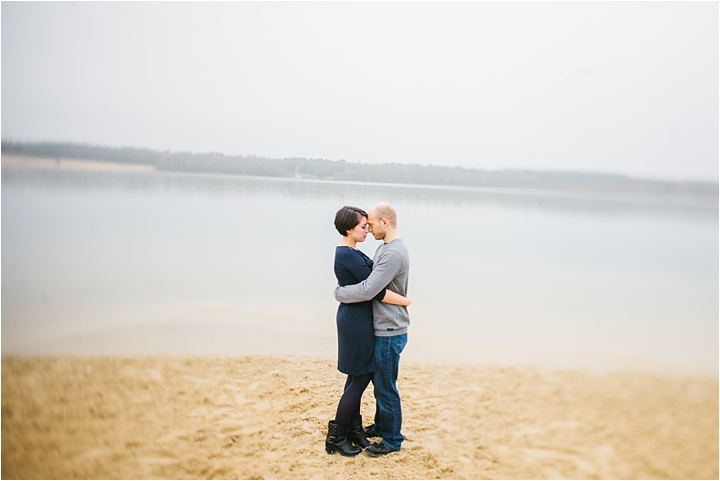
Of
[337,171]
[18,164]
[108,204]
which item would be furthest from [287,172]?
[18,164]

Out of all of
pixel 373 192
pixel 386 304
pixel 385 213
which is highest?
pixel 373 192

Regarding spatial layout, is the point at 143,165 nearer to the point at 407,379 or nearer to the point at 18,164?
the point at 18,164

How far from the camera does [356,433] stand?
2920mm

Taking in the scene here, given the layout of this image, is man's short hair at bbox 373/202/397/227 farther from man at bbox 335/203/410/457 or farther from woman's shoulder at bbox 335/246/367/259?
woman's shoulder at bbox 335/246/367/259

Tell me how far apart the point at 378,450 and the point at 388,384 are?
0.45m

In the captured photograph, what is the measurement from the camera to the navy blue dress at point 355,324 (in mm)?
2619

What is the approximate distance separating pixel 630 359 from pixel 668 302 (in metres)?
0.50

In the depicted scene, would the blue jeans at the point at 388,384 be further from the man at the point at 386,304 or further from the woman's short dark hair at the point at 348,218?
the woman's short dark hair at the point at 348,218

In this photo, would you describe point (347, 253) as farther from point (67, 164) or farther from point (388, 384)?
point (67, 164)

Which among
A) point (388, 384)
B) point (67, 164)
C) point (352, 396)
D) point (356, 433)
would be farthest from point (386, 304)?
point (67, 164)

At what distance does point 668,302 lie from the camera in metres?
3.40

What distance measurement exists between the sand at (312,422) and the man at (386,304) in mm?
469

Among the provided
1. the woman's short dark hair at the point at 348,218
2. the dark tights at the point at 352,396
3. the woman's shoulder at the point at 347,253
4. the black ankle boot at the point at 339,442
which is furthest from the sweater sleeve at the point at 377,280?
the black ankle boot at the point at 339,442

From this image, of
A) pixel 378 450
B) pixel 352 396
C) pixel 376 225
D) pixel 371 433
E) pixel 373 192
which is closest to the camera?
pixel 376 225
